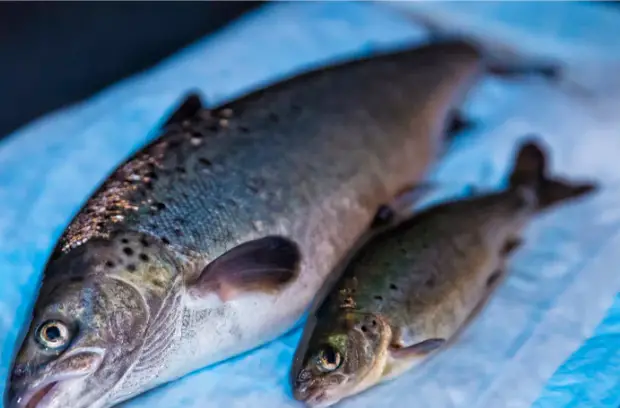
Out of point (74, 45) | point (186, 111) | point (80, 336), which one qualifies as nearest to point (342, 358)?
point (80, 336)

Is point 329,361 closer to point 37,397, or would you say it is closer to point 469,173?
point 37,397

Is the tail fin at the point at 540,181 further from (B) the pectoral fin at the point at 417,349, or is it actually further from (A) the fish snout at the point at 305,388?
(A) the fish snout at the point at 305,388

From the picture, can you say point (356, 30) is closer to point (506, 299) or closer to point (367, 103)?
point (367, 103)

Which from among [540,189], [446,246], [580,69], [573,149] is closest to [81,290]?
[446,246]

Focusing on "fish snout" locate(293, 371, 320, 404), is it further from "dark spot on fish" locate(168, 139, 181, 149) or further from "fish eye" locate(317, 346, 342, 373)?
"dark spot on fish" locate(168, 139, 181, 149)

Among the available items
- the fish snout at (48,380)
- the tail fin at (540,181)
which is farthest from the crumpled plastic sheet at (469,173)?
the fish snout at (48,380)

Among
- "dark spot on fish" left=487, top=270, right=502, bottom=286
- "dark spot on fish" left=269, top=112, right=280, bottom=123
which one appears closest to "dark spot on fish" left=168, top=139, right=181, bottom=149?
"dark spot on fish" left=269, top=112, right=280, bottom=123
